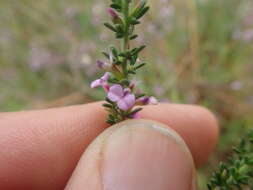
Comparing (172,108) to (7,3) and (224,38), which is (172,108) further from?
(7,3)

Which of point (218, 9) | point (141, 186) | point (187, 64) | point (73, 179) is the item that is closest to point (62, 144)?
point (73, 179)

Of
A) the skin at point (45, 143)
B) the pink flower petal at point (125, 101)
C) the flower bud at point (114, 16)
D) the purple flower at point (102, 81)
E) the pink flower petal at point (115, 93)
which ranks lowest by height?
the skin at point (45, 143)

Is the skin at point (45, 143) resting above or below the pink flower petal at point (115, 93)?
below

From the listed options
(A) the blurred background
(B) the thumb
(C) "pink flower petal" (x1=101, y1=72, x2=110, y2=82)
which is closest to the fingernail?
(B) the thumb

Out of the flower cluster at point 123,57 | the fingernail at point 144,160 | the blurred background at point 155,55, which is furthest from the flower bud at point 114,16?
the blurred background at point 155,55

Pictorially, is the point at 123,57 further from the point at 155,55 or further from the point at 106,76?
the point at 155,55

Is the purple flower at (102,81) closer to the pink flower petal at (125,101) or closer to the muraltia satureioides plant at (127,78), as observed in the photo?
the muraltia satureioides plant at (127,78)
